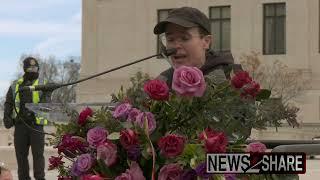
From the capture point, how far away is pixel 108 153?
8.80ft

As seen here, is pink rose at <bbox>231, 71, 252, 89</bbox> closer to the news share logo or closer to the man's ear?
the news share logo

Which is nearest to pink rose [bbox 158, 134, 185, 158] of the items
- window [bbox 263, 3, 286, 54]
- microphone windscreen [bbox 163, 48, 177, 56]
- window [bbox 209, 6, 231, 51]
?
microphone windscreen [bbox 163, 48, 177, 56]

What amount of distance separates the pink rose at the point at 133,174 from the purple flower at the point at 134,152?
3 cm

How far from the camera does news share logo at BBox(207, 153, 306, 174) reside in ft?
7.13

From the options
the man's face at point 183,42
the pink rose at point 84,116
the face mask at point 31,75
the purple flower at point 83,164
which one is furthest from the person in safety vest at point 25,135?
the purple flower at point 83,164

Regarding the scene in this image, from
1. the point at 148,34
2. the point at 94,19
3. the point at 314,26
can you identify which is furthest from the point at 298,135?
the point at 94,19

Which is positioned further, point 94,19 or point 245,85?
point 94,19

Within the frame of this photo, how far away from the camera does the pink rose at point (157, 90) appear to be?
2658mm

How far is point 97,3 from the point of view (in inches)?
1806

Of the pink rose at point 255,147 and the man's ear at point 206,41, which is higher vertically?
the man's ear at point 206,41

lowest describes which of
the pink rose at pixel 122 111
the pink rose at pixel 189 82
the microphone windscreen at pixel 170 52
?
the pink rose at pixel 122 111

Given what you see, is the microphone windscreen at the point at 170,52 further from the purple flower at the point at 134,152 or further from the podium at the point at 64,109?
the purple flower at the point at 134,152

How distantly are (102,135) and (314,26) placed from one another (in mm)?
39083

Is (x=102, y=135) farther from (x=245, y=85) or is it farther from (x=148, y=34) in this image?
(x=148, y=34)
